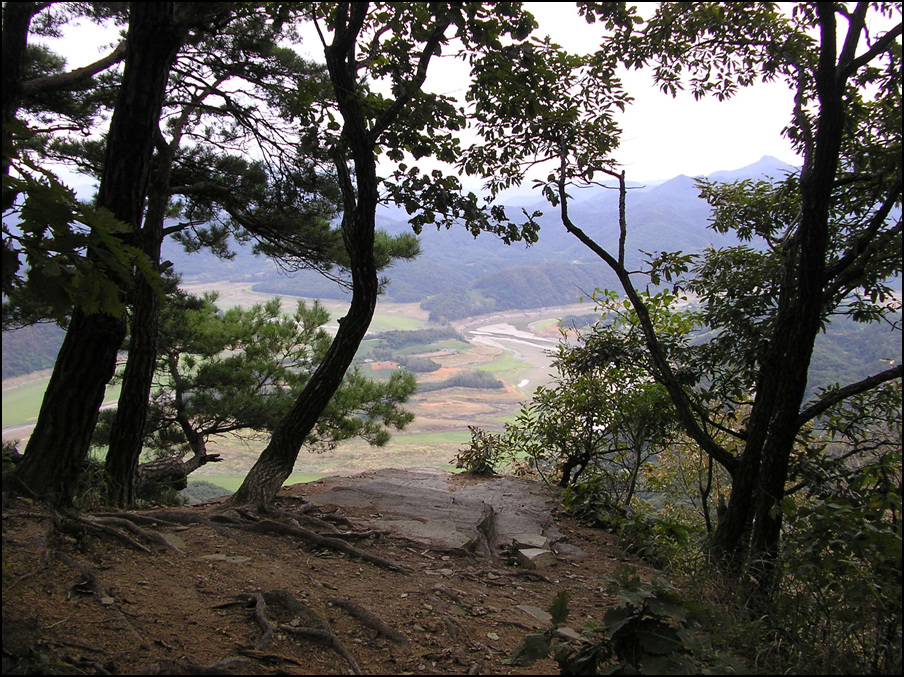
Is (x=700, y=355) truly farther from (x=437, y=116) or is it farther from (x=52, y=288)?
(x=52, y=288)

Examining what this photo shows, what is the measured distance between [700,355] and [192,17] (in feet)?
11.6

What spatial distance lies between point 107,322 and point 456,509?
287 centimetres

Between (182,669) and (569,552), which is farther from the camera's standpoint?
(569,552)

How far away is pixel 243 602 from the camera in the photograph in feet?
7.69

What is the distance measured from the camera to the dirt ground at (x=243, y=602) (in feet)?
6.05

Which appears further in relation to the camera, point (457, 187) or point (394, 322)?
point (394, 322)

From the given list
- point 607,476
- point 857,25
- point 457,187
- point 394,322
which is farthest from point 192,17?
point 394,322

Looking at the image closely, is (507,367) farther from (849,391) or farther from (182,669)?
(182,669)

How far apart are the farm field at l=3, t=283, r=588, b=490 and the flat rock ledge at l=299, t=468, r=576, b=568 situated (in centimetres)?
993

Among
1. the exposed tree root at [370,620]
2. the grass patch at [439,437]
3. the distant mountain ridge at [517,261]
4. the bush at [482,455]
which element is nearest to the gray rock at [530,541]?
the exposed tree root at [370,620]

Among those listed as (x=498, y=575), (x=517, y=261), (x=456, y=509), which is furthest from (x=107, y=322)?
(x=517, y=261)

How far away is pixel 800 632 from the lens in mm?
2248

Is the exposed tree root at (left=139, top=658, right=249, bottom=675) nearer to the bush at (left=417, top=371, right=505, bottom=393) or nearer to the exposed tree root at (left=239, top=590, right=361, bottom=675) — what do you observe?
the exposed tree root at (left=239, top=590, right=361, bottom=675)

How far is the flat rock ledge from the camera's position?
3.93 meters
